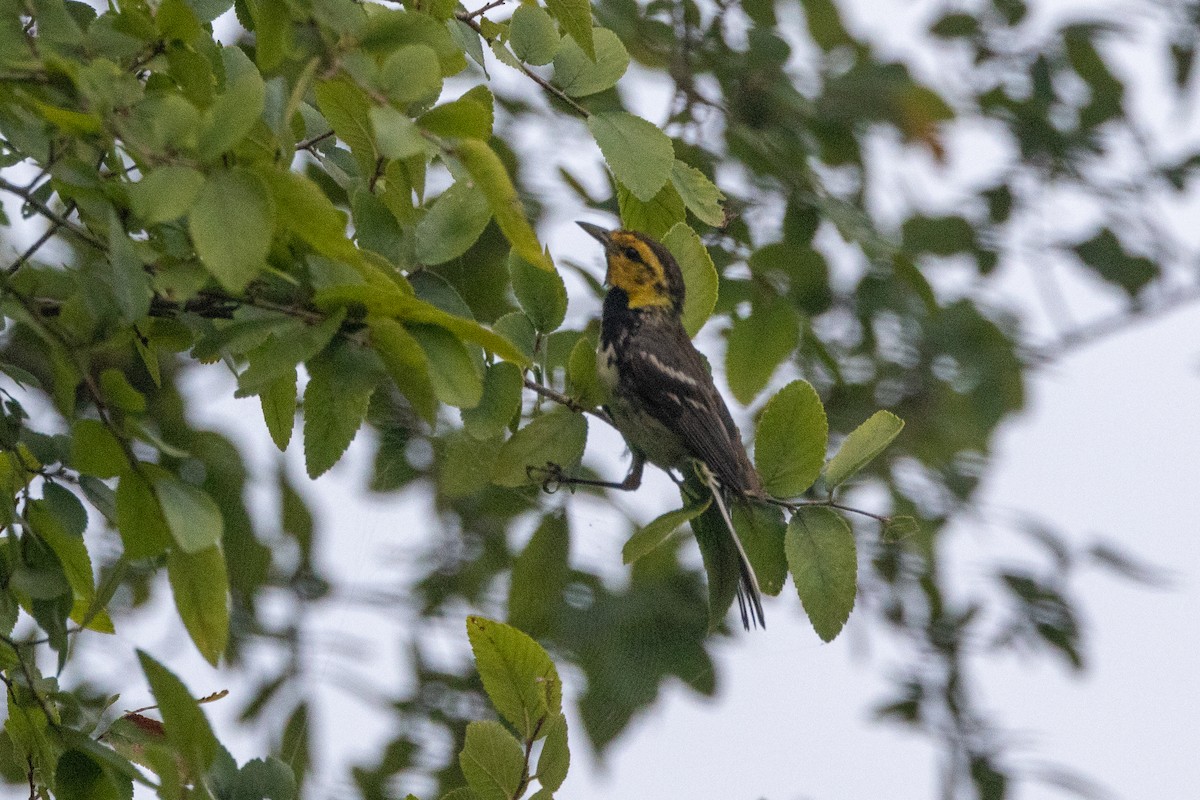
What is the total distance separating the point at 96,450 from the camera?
188cm

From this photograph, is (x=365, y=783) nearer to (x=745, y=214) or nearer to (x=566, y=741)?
(x=745, y=214)

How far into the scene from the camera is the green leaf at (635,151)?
2.45m

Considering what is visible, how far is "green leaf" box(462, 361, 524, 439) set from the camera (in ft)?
8.10

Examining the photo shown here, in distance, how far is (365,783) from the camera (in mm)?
4914

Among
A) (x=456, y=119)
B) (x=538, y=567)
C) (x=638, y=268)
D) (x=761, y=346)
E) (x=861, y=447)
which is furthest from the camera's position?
(x=638, y=268)

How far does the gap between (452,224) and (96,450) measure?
65cm

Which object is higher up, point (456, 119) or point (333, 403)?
point (456, 119)

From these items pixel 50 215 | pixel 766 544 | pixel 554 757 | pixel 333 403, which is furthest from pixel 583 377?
pixel 50 215

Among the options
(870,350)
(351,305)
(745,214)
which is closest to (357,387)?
(351,305)

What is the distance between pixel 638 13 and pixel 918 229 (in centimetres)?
177

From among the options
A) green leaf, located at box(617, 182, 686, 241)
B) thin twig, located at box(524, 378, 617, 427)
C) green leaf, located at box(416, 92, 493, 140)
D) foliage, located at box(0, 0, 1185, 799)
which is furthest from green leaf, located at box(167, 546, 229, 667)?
green leaf, located at box(617, 182, 686, 241)

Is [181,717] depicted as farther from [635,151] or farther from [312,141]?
[635,151]

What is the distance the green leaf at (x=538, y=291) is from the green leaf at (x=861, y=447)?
0.61 meters

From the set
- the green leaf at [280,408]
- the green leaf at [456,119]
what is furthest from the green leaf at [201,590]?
the green leaf at [456,119]
